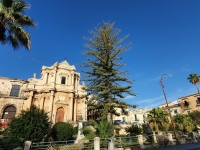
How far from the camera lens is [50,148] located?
1011cm

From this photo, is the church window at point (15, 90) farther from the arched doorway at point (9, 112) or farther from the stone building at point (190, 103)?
the stone building at point (190, 103)

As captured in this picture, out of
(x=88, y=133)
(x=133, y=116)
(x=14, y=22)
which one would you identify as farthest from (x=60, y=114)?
(x=133, y=116)

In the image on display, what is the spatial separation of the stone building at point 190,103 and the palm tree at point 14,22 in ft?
124

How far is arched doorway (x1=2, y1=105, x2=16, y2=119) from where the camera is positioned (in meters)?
24.4

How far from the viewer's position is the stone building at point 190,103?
3334 centimetres

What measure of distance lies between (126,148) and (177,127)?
13.8m

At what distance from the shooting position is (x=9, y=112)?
24766mm

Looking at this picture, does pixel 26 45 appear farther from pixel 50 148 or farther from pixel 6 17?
pixel 50 148

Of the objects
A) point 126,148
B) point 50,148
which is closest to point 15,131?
point 50,148

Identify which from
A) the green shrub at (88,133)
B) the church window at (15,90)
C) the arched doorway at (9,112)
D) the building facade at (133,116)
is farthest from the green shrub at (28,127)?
the building facade at (133,116)

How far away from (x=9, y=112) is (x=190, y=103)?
131ft

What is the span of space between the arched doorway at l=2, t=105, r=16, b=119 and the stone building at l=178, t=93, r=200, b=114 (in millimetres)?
38649

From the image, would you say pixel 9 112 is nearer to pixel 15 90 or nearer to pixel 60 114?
pixel 15 90

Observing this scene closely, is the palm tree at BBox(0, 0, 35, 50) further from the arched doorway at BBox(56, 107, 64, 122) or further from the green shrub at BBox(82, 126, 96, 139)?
the arched doorway at BBox(56, 107, 64, 122)
